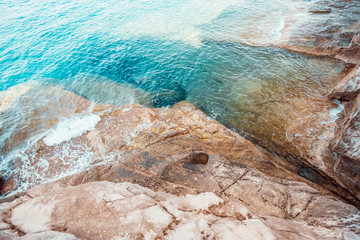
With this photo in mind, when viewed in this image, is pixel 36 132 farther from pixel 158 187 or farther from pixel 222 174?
pixel 222 174

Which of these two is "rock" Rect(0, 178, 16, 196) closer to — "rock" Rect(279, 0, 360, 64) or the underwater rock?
the underwater rock

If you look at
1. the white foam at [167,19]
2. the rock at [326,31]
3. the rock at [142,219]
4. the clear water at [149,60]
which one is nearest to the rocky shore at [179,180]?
the rock at [142,219]

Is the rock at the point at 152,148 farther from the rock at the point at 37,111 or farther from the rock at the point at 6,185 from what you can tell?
the rock at the point at 37,111

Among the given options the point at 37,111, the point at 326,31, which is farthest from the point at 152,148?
the point at 326,31

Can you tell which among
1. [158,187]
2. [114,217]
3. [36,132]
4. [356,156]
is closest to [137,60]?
[36,132]

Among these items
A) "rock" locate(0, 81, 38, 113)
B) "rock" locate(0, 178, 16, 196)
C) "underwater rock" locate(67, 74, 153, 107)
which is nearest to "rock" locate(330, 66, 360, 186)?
"underwater rock" locate(67, 74, 153, 107)
